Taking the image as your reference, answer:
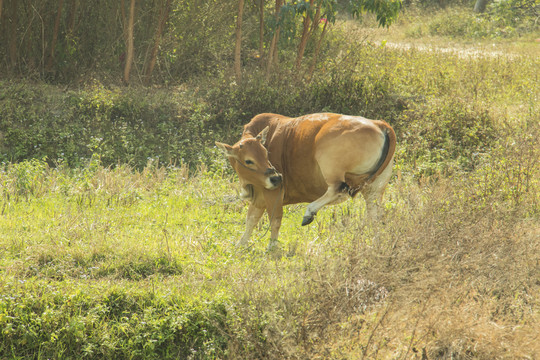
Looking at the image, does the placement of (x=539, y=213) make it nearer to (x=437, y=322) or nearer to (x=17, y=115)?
(x=437, y=322)

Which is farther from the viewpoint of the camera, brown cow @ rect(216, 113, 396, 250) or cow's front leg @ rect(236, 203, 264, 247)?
cow's front leg @ rect(236, 203, 264, 247)

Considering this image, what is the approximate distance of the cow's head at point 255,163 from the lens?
5.62 metres

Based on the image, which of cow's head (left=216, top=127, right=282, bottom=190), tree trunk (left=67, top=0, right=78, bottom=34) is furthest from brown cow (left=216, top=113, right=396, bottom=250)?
tree trunk (left=67, top=0, right=78, bottom=34)

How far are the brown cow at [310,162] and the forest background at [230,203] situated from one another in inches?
12.7

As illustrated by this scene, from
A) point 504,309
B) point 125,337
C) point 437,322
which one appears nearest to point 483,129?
point 504,309

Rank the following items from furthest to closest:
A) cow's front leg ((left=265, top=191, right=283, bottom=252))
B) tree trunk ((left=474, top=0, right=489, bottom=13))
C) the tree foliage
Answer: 1. tree trunk ((left=474, top=0, right=489, bottom=13))
2. the tree foliage
3. cow's front leg ((left=265, top=191, right=283, bottom=252))

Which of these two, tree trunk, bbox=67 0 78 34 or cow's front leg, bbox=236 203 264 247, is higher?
tree trunk, bbox=67 0 78 34

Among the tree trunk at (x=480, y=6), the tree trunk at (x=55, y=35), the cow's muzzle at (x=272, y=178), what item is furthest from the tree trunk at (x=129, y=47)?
the tree trunk at (x=480, y=6)

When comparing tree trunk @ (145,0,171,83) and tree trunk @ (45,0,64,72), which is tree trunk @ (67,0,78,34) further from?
tree trunk @ (145,0,171,83)

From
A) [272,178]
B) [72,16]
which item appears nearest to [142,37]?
[72,16]

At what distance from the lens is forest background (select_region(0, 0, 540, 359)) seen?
15.3ft

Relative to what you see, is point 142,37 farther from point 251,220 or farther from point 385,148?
point 385,148

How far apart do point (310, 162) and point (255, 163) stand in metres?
0.60

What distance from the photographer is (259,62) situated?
491 inches
